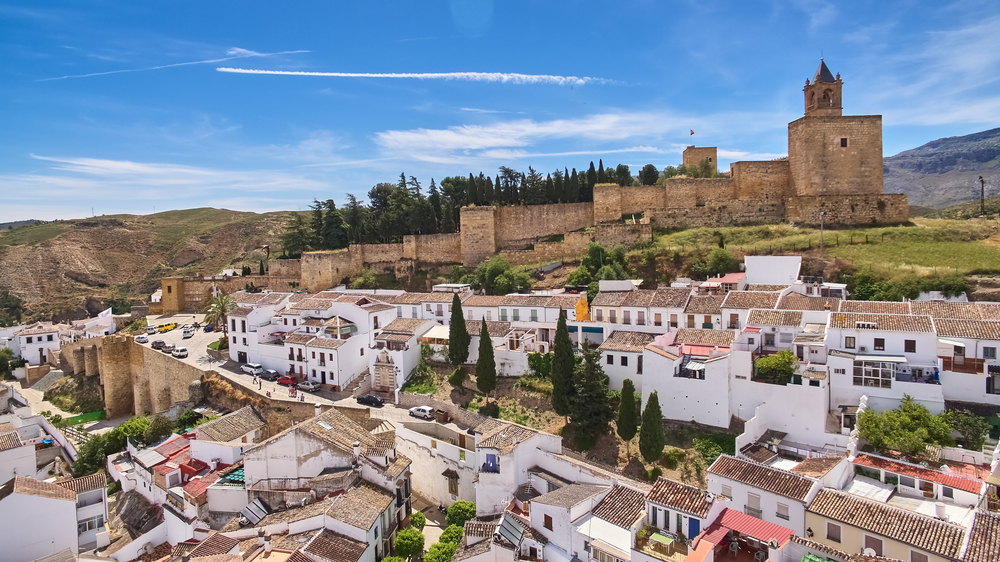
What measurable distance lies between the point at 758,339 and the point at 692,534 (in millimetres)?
8788

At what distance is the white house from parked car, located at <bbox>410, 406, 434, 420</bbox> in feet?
33.1

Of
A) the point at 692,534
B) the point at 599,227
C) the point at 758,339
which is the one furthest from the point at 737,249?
the point at 692,534

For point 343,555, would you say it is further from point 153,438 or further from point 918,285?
point 918,285

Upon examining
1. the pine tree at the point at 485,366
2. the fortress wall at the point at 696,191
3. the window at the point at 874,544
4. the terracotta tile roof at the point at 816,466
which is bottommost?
the window at the point at 874,544

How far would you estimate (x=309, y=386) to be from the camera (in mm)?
23016

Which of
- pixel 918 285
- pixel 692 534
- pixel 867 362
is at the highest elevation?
pixel 918 285

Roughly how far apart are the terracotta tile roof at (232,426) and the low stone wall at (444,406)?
5504mm

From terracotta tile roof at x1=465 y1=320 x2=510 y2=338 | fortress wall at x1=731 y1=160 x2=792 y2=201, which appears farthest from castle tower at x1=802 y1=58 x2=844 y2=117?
terracotta tile roof at x1=465 y1=320 x2=510 y2=338

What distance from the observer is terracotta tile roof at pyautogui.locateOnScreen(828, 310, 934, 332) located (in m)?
15.7

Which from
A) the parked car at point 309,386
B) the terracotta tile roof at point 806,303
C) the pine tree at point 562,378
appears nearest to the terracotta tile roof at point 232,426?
the parked car at point 309,386

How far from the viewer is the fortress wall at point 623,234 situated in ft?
98.0

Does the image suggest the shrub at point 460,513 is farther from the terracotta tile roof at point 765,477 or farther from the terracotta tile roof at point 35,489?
the terracotta tile roof at point 35,489

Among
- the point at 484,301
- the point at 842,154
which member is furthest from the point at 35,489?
→ the point at 842,154

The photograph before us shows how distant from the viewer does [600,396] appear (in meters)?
17.6
